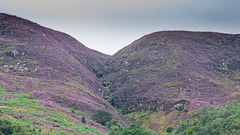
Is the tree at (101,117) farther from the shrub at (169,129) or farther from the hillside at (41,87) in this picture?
the shrub at (169,129)

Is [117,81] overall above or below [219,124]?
above

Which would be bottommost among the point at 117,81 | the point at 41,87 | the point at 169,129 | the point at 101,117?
the point at 169,129

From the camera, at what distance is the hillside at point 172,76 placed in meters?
79.0

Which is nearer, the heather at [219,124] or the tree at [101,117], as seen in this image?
the heather at [219,124]

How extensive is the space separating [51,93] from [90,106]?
35.6ft

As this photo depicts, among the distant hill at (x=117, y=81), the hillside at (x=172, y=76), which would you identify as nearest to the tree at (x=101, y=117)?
the distant hill at (x=117, y=81)

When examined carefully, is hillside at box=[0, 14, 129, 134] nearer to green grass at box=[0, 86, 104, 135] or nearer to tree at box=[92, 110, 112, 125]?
green grass at box=[0, 86, 104, 135]

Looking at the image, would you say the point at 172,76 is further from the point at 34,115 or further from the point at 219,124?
the point at 34,115

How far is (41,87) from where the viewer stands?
64.9m

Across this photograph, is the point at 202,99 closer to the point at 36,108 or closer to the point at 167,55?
the point at 167,55

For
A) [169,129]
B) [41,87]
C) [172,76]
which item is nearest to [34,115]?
[41,87]

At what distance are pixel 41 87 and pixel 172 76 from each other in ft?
180

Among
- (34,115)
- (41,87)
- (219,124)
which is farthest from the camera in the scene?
(41,87)

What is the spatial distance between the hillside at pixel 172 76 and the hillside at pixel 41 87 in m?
10.2
